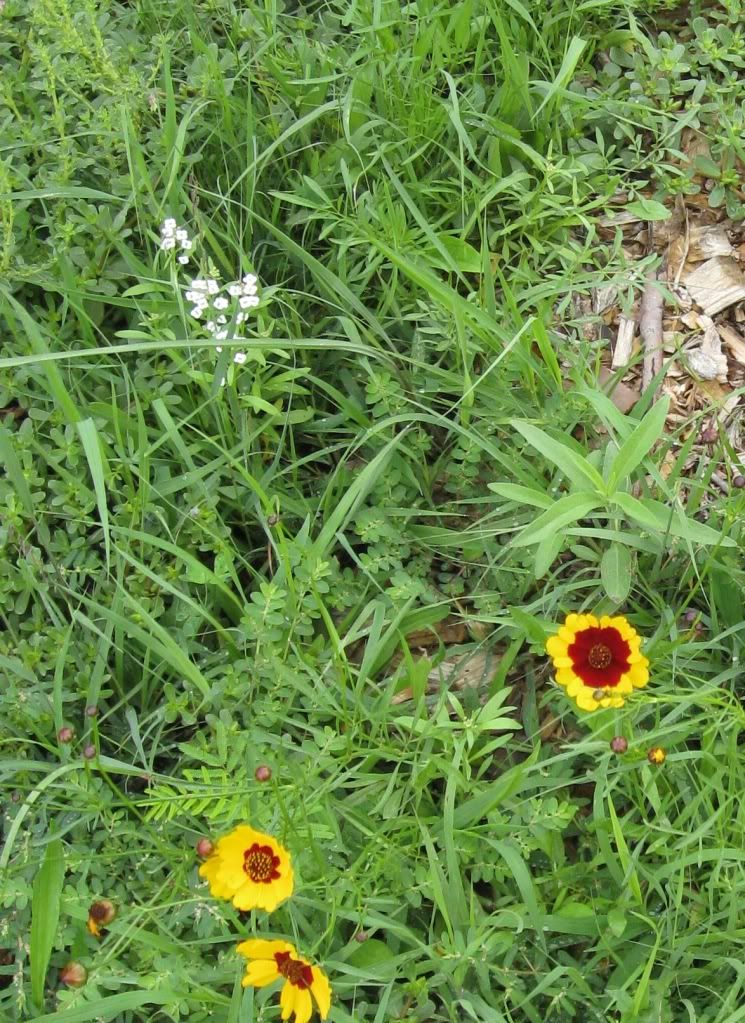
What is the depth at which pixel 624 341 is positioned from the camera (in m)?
2.32

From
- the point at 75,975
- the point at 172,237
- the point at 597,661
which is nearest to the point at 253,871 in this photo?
the point at 75,975

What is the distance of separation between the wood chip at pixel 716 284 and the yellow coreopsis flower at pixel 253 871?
156 centimetres

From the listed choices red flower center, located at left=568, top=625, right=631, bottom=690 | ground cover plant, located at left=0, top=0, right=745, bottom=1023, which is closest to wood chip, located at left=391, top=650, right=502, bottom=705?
ground cover plant, located at left=0, top=0, right=745, bottom=1023

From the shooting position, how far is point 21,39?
2.49 m

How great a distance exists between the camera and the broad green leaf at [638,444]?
1.75 metres

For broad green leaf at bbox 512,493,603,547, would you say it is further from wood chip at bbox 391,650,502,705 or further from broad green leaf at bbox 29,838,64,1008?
broad green leaf at bbox 29,838,64,1008

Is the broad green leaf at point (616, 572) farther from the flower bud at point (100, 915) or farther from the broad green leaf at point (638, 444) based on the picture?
the flower bud at point (100, 915)

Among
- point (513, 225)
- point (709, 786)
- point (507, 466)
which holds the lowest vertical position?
point (709, 786)

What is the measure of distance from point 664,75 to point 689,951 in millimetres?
1907

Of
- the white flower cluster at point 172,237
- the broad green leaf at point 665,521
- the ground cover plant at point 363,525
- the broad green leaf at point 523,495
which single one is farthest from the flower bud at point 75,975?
the white flower cluster at point 172,237

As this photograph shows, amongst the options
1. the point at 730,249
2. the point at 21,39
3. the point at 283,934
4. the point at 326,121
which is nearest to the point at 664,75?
the point at 730,249

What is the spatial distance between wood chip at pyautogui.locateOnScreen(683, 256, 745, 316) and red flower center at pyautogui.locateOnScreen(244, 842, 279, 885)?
156 centimetres

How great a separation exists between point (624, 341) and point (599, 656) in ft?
3.10

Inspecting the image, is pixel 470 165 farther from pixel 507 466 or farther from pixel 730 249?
pixel 507 466
